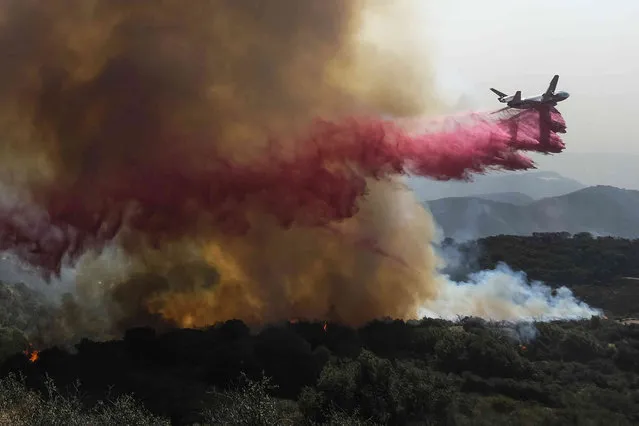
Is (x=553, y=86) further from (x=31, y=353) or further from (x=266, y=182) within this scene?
(x=31, y=353)

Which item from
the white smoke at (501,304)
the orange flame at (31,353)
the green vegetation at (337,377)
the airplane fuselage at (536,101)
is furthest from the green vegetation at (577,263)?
the orange flame at (31,353)

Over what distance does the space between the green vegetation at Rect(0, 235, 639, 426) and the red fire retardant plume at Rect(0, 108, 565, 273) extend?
1209cm

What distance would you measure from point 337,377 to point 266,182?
24.0 meters

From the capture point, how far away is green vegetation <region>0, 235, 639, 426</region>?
45.9m

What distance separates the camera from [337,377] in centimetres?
4966

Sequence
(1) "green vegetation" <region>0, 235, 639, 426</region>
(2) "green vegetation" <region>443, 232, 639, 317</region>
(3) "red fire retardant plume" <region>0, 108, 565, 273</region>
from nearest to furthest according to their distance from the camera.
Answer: (1) "green vegetation" <region>0, 235, 639, 426</region>
(3) "red fire retardant plume" <region>0, 108, 565, 273</region>
(2) "green vegetation" <region>443, 232, 639, 317</region>

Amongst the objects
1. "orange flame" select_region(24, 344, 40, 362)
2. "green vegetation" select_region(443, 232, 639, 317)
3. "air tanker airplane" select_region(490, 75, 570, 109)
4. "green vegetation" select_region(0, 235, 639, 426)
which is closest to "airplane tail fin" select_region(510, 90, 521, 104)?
"air tanker airplane" select_region(490, 75, 570, 109)

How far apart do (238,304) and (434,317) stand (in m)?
30.7

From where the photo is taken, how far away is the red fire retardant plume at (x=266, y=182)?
59.6 metres

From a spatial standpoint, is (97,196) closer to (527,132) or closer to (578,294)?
(527,132)

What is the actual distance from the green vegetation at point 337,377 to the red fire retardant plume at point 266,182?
12.1 metres

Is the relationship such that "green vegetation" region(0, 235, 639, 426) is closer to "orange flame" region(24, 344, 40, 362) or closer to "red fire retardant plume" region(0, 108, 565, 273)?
"orange flame" region(24, 344, 40, 362)

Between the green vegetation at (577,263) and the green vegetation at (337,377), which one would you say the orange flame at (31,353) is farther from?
the green vegetation at (577,263)

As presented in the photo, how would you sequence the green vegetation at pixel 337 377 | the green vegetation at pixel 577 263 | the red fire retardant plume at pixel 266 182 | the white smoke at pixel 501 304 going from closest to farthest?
the green vegetation at pixel 337 377 → the red fire retardant plume at pixel 266 182 → the white smoke at pixel 501 304 → the green vegetation at pixel 577 263
